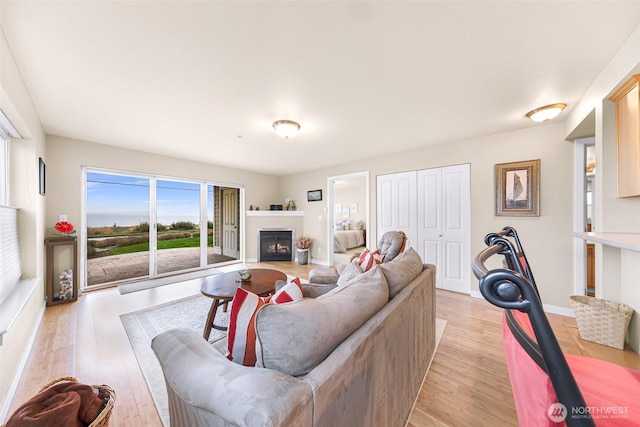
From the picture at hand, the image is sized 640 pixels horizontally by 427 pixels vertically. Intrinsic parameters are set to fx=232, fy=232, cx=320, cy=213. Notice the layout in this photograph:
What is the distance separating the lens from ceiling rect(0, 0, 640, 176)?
136 centimetres

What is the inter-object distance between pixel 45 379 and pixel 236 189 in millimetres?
4692

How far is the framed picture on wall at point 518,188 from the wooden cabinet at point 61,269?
19.7ft

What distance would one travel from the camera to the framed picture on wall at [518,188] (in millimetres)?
3014

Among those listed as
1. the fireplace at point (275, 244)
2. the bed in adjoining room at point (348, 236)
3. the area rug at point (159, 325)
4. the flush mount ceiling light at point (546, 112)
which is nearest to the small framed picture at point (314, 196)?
the fireplace at point (275, 244)

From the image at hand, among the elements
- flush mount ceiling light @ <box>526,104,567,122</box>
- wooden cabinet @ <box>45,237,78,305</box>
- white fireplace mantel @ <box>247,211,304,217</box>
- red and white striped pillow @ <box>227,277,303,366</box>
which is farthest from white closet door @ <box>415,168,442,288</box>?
wooden cabinet @ <box>45,237,78,305</box>

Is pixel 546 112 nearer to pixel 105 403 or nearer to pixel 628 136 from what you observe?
pixel 628 136

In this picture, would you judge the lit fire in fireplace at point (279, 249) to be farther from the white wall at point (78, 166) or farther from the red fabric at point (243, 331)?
the red fabric at point (243, 331)

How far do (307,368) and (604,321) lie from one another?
2692mm

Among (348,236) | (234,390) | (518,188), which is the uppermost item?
(518,188)

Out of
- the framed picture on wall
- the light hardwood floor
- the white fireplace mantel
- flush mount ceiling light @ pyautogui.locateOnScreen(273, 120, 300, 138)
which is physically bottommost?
the light hardwood floor

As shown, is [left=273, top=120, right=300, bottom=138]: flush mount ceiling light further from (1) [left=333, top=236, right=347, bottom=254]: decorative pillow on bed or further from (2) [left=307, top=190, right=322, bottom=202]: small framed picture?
(1) [left=333, top=236, right=347, bottom=254]: decorative pillow on bed

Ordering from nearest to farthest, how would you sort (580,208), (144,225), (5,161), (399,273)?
(399,273), (5,161), (580,208), (144,225)

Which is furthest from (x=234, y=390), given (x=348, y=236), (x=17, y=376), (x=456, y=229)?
(x=348, y=236)

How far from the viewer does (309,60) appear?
1745mm
